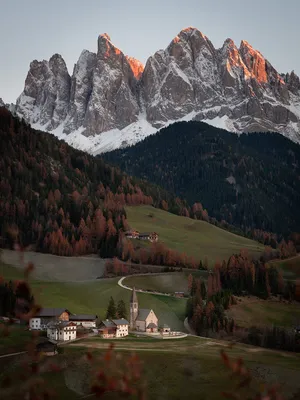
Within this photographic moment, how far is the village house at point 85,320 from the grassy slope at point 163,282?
34.4m

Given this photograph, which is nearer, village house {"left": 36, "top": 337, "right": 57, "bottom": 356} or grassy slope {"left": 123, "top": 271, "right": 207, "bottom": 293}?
village house {"left": 36, "top": 337, "right": 57, "bottom": 356}

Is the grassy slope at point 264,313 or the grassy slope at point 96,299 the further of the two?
the grassy slope at point 96,299

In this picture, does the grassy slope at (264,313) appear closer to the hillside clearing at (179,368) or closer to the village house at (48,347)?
the hillside clearing at (179,368)

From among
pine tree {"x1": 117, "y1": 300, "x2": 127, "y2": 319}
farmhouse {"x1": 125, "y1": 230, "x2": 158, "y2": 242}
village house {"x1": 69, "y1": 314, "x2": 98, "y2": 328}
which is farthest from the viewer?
farmhouse {"x1": 125, "y1": 230, "x2": 158, "y2": 242}

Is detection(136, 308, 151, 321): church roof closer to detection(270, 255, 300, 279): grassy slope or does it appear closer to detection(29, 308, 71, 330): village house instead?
detection(29, 308, 71, 330): village house

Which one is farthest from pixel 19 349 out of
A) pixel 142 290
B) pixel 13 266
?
pixel 13 266

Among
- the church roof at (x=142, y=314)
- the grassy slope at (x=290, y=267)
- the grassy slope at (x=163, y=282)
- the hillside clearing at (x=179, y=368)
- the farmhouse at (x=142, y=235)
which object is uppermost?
the farmhouse at (x=142, y=235)

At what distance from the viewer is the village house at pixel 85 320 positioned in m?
94.4

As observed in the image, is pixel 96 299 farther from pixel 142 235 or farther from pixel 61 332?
pixel 142 235

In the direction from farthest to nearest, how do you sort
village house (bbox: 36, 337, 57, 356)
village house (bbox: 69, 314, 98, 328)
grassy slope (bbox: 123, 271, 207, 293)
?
1. grassy slope (bbox: 123, 271, 207, 293)
2. village house (bbox: 69, 314, 98, 328)
3. village house (bbox: 36, 337, 57, 356)

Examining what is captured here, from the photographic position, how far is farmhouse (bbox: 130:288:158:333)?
99.0 m

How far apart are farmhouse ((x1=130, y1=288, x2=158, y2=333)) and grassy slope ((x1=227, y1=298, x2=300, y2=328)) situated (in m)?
14.2

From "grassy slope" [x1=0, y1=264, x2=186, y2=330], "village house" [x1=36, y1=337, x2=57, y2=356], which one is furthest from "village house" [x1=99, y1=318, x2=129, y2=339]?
"village house" [x1=36, y1=337, x2=57, y2=356]

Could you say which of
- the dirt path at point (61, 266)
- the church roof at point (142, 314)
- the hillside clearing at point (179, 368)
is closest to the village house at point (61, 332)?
the hillside clearing at point (179, 368)
